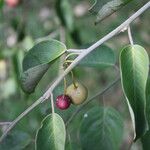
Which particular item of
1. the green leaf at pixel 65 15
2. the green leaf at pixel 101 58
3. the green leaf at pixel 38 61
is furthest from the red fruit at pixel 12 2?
the green leaf at pixel 38 61

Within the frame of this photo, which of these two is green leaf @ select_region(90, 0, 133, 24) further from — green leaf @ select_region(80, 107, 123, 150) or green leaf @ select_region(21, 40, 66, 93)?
green leaf @ select_region(80, 107, 123, 150)

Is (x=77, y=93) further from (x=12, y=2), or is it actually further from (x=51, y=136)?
(x=12, y=2)

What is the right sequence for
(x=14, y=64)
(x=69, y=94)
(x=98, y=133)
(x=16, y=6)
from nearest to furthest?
(x=69, y=94)
(x=98, y=133)
(x=14, y=64)
(x=16, y=6)

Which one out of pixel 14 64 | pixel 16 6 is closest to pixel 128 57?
pixel 14 64

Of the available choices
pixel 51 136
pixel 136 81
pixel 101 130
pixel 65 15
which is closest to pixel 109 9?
pixel 136 81

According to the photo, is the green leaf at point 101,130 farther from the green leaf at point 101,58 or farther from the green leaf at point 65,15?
the green leaf at point 65,15

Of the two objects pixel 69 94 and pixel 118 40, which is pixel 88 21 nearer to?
pixel 118 40
